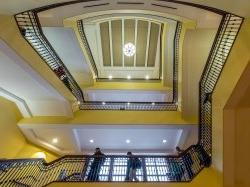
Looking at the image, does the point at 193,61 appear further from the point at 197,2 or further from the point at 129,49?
the point at 129,49

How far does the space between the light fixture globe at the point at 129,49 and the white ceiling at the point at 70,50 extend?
1986 millimetres

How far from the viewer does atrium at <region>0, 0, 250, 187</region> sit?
6.20 meters

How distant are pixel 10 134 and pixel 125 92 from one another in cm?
530

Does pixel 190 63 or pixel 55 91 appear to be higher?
pixel 190 63

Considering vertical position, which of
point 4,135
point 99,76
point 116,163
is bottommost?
point 116,163

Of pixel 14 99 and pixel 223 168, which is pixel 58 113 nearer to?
pixel 14 99

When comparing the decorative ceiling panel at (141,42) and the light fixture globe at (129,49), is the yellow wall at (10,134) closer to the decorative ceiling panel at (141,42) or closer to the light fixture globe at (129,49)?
the light fixture globe at (129,49)

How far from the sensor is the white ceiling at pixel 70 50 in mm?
8836

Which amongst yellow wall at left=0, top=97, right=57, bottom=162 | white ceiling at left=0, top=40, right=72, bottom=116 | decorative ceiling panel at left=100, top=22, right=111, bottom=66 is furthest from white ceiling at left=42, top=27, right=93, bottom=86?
yellow wall at left=0, top=97, right=57, bottom=162

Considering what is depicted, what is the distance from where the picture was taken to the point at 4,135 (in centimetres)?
952

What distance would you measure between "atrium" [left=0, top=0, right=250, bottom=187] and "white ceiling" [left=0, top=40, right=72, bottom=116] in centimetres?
4

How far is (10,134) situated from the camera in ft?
32.2

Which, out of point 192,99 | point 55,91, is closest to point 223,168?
point 192,99

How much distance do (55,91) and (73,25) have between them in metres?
2.19
